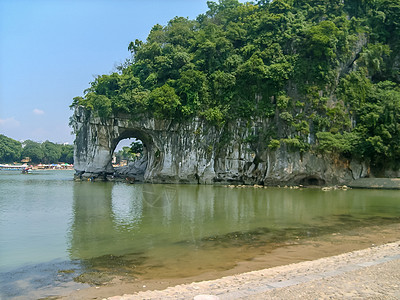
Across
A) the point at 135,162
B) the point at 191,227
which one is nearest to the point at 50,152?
the point at 135,162

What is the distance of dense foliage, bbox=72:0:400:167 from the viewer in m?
26.2

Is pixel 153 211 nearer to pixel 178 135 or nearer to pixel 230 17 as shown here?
pixel 178 135

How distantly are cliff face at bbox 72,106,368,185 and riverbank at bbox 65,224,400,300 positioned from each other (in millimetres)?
19833

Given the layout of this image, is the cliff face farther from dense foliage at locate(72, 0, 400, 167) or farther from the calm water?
the calm water

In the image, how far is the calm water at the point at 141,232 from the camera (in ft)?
22.0

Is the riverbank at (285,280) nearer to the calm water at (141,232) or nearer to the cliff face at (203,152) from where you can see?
the calm water at (141,232)

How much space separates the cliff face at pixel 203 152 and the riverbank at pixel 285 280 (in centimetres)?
1983

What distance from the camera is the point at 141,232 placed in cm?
Result: 996

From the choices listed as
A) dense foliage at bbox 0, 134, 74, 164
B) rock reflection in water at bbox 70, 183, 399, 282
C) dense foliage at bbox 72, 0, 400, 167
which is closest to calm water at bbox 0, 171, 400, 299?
rock reflection in water at bbox 70, 183, 399, 282

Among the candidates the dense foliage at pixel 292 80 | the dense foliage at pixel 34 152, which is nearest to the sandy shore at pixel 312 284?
the dense foliage at pixel 292 80

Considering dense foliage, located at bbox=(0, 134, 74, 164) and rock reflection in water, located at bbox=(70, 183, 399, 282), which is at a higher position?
dense foliage, located at bbox=(0, 134, 74, 164)

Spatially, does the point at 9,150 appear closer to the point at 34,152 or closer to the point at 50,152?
the point at 34,152

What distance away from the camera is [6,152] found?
2630 inches

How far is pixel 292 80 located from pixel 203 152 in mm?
9557
